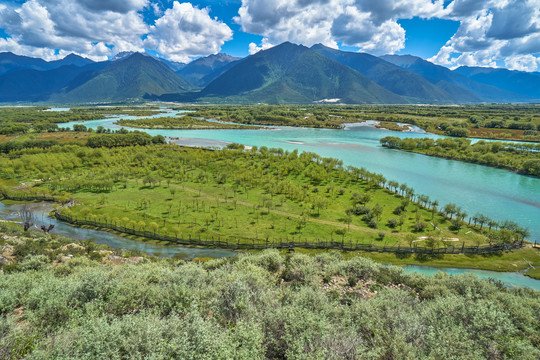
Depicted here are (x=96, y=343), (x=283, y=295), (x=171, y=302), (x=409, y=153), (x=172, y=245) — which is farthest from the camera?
(x=409, y=153)

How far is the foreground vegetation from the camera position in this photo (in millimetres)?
12992

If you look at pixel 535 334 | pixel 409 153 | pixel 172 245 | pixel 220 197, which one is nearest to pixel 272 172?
pixel 220 197

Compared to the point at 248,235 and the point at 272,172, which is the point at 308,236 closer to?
the point at 248,235

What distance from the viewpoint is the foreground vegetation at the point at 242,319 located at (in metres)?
13.0

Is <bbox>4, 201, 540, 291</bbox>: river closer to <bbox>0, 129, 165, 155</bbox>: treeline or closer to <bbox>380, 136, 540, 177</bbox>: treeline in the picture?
<bbox>0, 129, 165, 155</bbox>: treeline

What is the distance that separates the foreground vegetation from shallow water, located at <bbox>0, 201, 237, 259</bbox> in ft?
52.5

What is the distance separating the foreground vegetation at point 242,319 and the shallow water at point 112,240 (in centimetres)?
1601

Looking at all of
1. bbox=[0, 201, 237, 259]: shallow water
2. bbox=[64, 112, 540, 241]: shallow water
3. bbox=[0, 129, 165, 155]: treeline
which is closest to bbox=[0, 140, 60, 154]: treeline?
bbox=[0, 129, 165, 155]: treeline

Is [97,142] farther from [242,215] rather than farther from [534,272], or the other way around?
[534,272]

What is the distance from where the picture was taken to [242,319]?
53.2 ft

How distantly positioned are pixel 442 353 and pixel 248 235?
34.8 meters

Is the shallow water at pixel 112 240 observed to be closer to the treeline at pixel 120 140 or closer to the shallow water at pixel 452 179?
the shallow water at pixel 452 179

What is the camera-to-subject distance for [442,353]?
13594 millimetres

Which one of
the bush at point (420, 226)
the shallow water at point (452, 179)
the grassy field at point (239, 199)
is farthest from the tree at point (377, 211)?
the shallow water at point (452, 179)
